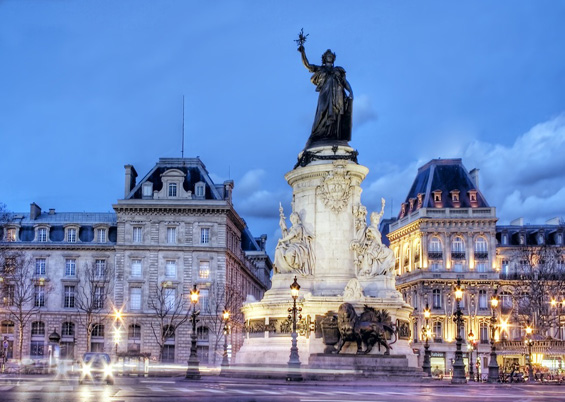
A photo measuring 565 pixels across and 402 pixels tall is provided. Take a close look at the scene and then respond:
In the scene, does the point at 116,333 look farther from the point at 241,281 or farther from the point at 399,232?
the point at 399,232

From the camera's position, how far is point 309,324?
35.5 meters

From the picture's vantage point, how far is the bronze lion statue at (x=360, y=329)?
3416 cm

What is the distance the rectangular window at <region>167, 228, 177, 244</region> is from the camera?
80562mm

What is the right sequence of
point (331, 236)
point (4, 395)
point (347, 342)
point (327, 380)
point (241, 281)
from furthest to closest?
point (241, 281), point (331, 236), point (347, 342), point (327, 380), point (4, 395)

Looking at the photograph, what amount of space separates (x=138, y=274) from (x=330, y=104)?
44327 millimetres

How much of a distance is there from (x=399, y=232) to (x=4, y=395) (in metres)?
80.1

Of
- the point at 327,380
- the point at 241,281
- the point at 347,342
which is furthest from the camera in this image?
the point at 241,281

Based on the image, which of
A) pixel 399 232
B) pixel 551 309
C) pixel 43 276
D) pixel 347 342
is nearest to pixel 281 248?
pixel 347 342

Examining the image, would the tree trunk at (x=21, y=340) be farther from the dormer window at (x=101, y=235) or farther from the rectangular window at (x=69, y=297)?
the dormer window at (x=101, y=235)

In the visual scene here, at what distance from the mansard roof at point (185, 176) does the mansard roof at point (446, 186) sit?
965 inches

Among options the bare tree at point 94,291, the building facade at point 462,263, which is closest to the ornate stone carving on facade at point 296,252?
the bare tree at point 94,291

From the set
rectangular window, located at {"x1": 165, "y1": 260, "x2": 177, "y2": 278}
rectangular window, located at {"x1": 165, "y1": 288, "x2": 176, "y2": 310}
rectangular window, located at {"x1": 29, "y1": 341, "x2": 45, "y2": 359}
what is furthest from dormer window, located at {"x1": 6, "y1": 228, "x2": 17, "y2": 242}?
rectangular window, located at {"x1": 165, "y1": 288, "x2": 176, "y2": 310}

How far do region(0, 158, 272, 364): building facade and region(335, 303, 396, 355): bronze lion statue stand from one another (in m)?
43.1

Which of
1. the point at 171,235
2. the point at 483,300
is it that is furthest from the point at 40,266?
the point at 483,300
